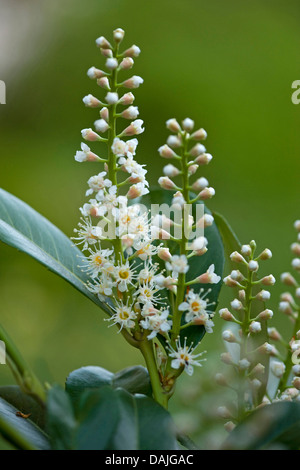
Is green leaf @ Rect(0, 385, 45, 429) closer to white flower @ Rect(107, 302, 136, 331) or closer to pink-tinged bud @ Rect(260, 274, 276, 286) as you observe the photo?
white flower @ Rect(107, 302, 136, 331)

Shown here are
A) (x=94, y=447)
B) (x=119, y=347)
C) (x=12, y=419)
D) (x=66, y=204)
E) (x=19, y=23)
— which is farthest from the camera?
(x=19, y=23)

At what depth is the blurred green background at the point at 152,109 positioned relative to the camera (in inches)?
73.6

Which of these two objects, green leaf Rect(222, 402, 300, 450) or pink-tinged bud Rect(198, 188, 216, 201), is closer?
green leaf Rect(222, 402, 300, 450)

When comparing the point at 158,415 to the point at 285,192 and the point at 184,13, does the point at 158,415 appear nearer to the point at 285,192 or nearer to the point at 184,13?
the point at 285,192

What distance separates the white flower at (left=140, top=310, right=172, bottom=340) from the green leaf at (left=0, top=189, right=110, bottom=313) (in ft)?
0.20

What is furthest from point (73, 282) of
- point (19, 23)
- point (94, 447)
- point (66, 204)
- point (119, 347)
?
point (19, 23)

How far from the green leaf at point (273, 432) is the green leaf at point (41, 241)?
0.57 feet

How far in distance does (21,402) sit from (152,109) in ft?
5.67

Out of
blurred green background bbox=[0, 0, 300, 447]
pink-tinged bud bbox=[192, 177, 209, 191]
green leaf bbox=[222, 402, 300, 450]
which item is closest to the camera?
green leaf bbox=[222, 402, 300, 450]

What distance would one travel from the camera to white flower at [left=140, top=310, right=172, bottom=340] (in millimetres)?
467

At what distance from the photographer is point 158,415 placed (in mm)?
402

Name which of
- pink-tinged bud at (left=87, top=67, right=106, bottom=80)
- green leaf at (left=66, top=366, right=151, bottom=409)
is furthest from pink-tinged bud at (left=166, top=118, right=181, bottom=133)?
green leaf at (left=66, top=366, right=151, bottom=409)

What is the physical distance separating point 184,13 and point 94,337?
1402 millimetres

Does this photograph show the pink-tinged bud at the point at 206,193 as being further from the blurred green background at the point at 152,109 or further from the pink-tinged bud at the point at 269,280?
the blurred green background at the point at 152,109
